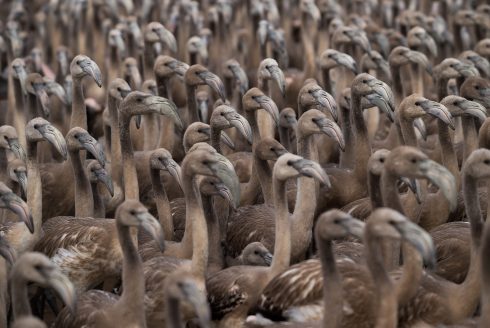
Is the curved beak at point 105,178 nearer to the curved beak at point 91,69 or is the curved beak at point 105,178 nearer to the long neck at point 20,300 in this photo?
the curved beak at point 91,69

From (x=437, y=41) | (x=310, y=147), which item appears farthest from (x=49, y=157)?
(x=437, y=41)

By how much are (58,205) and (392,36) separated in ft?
21.3

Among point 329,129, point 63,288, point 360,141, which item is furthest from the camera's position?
point 360,141

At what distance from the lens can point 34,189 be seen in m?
10.9

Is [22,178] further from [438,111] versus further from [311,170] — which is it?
[438,111]

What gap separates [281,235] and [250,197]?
88.3 inches

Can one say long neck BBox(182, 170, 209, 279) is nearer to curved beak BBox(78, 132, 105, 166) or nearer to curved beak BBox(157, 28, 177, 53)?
curved beak BBox(78, 132, 105, 166)

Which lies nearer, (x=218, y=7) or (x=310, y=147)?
(x=310, y=147)

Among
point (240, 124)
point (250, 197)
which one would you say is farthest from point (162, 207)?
point (250, 197)

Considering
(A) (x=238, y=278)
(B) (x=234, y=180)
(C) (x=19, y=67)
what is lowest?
(A) (x=238, y=278)

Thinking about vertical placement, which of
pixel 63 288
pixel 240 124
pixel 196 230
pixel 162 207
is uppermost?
pixel 240 124

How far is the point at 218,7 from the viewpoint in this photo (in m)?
19.1

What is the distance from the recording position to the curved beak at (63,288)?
26.7 feet

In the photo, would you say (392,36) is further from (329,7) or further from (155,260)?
(155,260)
